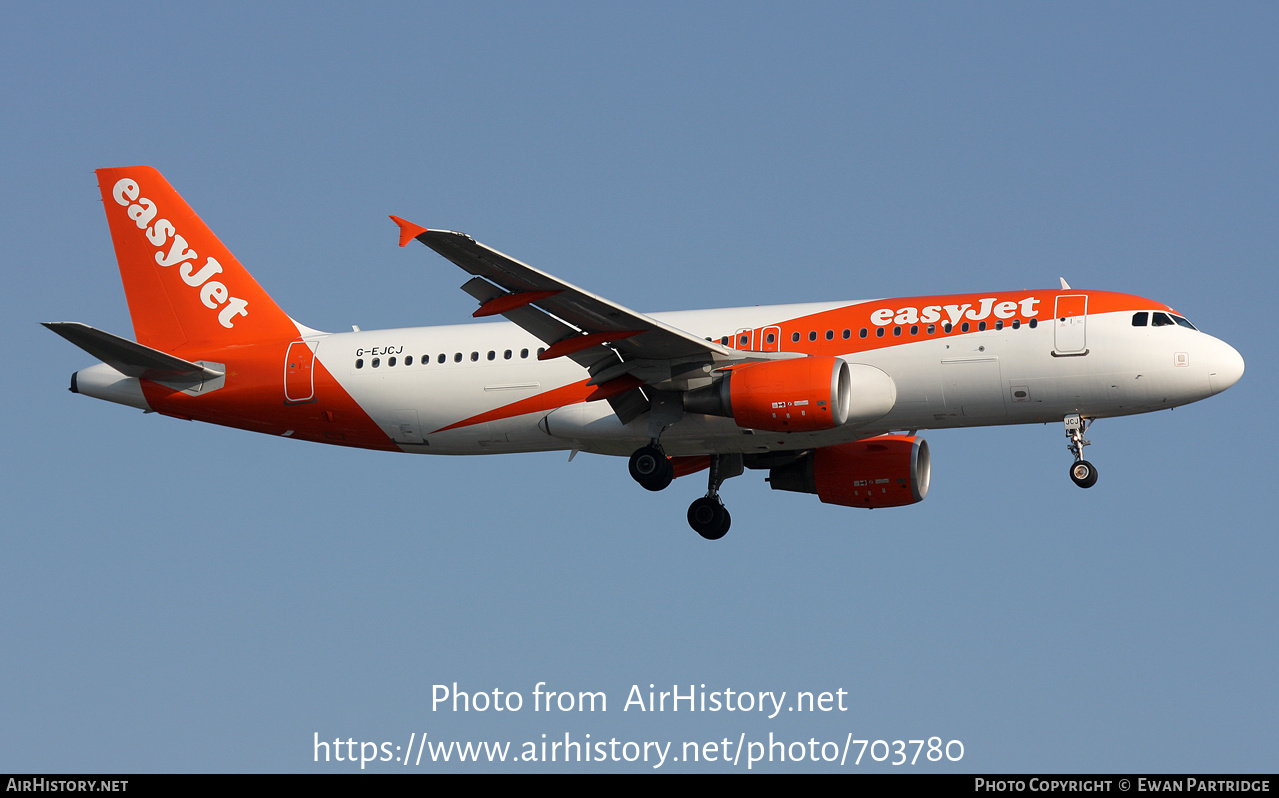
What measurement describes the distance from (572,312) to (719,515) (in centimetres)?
763

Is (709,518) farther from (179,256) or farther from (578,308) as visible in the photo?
(179,256)

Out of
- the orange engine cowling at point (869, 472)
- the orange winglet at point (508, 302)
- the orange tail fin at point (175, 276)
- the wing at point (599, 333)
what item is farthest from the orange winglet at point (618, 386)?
the orange tail fin at point (175, 276)

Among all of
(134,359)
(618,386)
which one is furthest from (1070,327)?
(134,359)

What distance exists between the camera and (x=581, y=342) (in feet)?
105

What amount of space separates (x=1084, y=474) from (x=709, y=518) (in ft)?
29.5

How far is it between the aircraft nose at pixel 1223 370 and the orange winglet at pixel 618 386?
39.4 feet

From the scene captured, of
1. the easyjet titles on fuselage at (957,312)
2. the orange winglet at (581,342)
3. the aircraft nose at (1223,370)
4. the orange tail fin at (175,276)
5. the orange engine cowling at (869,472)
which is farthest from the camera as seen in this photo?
the orange tail fin at (175,276)

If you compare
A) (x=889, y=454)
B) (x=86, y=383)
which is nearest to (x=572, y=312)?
(x=889, y=454)

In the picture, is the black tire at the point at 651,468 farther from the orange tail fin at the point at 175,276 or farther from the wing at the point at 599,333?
the orange tail fin at the point at 175,276

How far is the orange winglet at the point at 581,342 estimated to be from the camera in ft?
104

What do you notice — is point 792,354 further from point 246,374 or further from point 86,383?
point 86,383

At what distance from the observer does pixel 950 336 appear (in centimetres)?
3200

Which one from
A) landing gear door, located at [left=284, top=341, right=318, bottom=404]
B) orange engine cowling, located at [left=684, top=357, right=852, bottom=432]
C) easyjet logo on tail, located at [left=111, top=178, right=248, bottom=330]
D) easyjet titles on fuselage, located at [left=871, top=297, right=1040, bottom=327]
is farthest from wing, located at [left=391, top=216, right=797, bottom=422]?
easyjet logo on tail, located at [left=111, top=178, right=248, bottom=330]

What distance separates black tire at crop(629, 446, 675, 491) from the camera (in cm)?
3312
